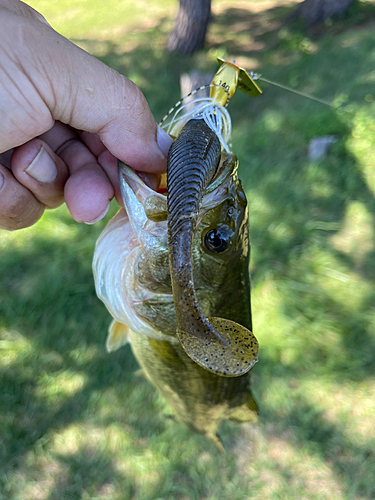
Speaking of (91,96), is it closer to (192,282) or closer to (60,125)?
(60,125)

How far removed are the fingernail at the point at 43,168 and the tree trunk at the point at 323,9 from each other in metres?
9.53

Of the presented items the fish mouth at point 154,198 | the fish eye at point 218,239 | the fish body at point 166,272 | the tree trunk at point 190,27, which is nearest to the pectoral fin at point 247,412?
the fish body at point 166,272

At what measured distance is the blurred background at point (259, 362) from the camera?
313cm

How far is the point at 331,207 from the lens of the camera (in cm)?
461

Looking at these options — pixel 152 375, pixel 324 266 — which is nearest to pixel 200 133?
pixel 152 375

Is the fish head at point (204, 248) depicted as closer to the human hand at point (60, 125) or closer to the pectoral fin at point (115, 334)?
the human hand at point (60, 125)

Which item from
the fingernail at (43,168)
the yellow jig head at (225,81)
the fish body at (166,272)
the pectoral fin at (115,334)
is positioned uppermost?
the yellow jig head at (225,81)

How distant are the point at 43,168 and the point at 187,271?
113cm

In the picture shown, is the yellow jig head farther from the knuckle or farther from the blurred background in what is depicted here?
the blurred background

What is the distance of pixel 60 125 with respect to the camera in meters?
1.97

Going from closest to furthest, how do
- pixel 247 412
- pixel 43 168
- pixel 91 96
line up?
pixel 91 96 < pixel 43 168 < pixel 247 412

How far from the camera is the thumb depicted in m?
1.27

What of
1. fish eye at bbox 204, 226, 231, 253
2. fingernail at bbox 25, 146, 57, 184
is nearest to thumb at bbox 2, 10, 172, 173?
fingernail at bbox 25, 146, 57, 184

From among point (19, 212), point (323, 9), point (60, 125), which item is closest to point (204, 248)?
point (19, 212)
